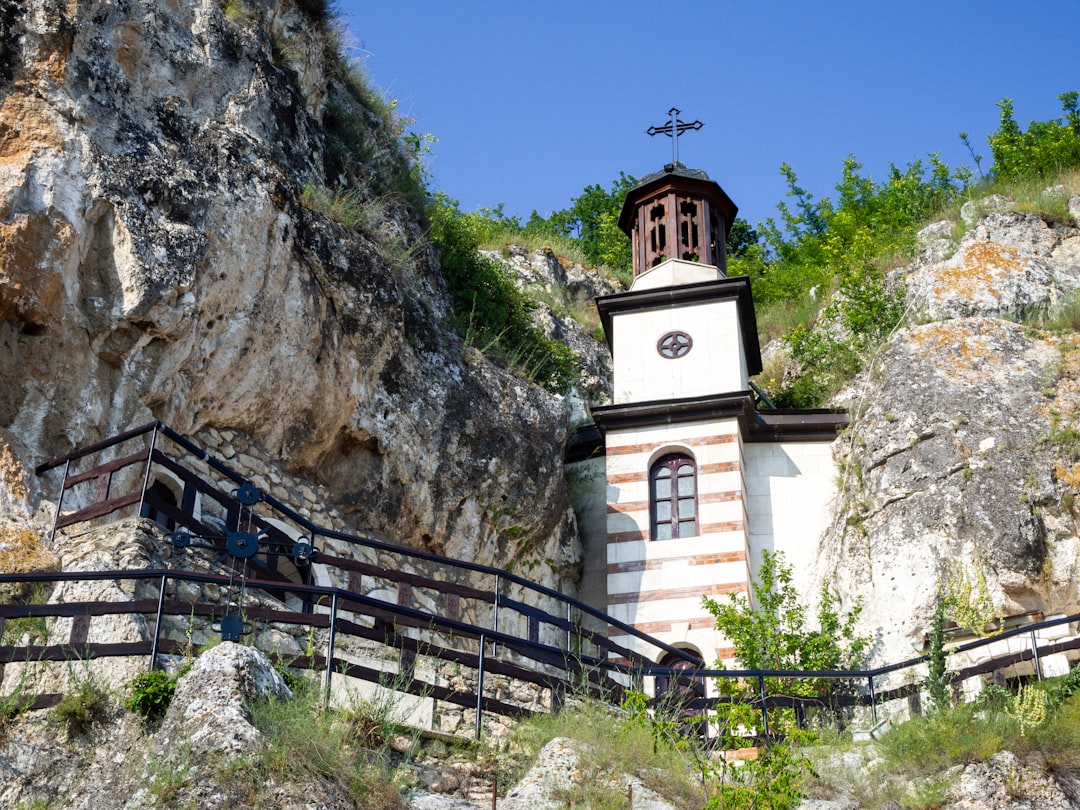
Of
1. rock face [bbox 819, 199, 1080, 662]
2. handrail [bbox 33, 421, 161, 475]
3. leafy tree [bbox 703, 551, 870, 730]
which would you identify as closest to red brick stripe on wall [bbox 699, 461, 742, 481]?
rock face [bbox 819, 199, 1080, 662]

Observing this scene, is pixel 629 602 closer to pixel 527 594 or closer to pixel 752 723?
pixel 527 594

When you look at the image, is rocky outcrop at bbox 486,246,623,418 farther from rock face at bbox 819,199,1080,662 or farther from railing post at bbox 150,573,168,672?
railing post at bbox 150,573,168,672

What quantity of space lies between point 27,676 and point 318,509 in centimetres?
610

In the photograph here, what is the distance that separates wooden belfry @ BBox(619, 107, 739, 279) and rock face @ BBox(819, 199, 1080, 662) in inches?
145

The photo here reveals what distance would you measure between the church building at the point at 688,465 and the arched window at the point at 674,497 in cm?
2

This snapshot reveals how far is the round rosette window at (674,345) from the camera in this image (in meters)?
22.7

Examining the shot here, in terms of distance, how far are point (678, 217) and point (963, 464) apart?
7489 millimetres

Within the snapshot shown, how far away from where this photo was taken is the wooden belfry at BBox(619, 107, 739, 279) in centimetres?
2431

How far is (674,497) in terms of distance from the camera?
21219 mm

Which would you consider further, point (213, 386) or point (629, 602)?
point (629, 602)

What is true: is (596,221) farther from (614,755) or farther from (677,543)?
(614,755)

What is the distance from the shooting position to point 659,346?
74.7 ft

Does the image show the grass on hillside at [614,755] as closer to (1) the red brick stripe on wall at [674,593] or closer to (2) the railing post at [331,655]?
(2) the railing post at [331,655]

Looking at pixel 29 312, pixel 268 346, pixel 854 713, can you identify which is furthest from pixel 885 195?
pixel 29 312
